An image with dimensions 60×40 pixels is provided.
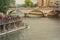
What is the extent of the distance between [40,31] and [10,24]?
208cm

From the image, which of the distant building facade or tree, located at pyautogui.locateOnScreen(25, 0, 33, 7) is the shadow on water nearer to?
tree, located at pyautogui.locateOnScreen(25, 0, 33, 7)

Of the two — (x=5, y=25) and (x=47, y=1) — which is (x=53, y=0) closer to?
(x=47, y=1)

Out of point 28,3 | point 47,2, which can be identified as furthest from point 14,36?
point 47,2

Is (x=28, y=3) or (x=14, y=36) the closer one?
(x=14, y=36)

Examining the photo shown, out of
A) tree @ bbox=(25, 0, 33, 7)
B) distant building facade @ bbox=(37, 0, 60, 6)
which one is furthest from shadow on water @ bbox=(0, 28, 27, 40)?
distant building facade @ bbox=(37, 0, 60, 6)

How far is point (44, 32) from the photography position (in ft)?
59.8

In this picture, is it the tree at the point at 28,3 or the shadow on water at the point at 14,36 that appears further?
the tree at the point at 28,3

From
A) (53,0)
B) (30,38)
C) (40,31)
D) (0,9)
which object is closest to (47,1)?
(53,0)

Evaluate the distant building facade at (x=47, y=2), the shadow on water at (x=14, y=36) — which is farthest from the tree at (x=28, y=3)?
the shadow on water at (x=14, y=36)

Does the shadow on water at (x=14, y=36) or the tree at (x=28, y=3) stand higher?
the shadow on water at (x=14, y=36)

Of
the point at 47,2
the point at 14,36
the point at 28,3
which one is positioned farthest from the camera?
the point at 47,2

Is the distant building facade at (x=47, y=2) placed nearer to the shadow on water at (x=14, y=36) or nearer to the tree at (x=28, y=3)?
the tree at (x=28, y=3)

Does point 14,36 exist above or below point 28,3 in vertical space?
above

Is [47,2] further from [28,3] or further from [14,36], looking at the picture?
[14,36]
